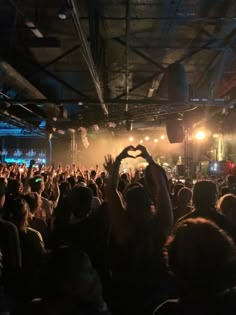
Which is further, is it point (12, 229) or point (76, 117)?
point (76, 117)

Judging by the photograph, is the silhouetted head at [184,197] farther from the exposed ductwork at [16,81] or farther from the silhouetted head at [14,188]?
the exposed ductwork at [16,81]

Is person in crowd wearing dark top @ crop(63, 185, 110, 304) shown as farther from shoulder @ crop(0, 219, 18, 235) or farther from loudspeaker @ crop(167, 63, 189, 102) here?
loudspeaker @ crop(167, 63, 189, 102)

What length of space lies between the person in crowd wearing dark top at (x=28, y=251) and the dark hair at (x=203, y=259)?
1491 mm

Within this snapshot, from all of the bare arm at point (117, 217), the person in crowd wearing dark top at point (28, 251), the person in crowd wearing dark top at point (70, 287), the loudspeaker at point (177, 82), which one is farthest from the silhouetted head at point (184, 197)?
the person in crowd wearing dark top at point (70, 287)

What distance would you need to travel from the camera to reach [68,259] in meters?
1.63

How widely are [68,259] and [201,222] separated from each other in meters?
0.56

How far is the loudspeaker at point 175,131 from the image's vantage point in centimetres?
1166

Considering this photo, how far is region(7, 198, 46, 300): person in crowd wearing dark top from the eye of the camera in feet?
9.32

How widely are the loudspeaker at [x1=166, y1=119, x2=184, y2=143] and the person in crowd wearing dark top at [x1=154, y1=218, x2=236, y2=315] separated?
33.4ft

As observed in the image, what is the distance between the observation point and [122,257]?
9.15 feet

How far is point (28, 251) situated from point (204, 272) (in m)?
1.85

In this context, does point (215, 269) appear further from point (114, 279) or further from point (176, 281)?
point (114, 279)

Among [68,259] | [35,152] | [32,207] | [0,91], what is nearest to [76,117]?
[0,91]

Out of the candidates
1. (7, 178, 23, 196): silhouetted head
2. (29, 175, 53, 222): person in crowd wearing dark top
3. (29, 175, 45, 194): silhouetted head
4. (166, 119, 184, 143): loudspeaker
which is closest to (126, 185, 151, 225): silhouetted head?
(29, 175, 53, 222): person in crowd wearing dark top
